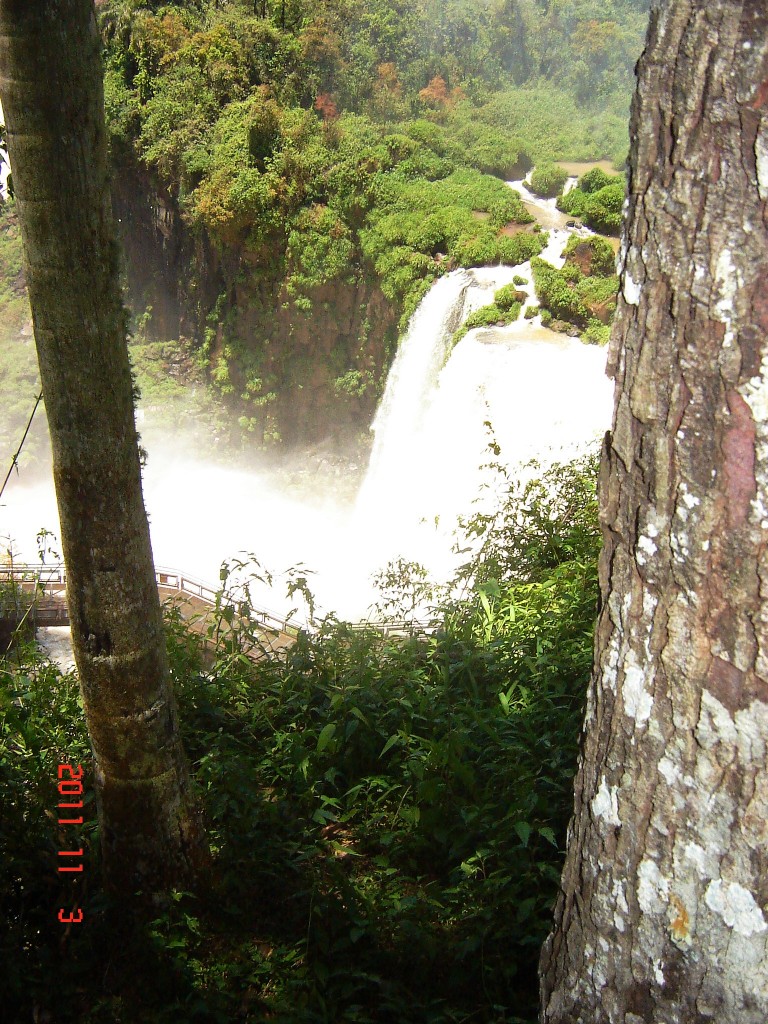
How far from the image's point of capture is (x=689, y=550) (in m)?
1.15

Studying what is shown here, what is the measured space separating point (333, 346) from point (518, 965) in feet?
47.5

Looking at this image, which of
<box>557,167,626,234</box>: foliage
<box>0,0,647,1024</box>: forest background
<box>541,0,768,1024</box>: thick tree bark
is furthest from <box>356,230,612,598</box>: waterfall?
<box>541,0,768,1024</box>: thick tree bark

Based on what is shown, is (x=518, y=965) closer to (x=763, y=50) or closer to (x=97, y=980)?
(x=97, y=980)

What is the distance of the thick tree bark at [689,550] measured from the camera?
3.51 feet

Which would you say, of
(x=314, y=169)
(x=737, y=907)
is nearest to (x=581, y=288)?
(x=314, y=169)

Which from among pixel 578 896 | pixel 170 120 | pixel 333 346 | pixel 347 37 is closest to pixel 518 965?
pixel 578 896

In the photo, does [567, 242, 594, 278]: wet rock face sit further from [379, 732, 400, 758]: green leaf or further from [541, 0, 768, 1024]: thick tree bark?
[541, 0, 768, 1024]: thick tree bark

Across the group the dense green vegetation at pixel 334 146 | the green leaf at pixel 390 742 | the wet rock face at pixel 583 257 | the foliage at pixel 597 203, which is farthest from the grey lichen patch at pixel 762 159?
the foliage at pixel 597 203

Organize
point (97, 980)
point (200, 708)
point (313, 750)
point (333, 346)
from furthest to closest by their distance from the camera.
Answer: point (333, 346)
point (200, 708)
point (313, 750)
point (97, 980)

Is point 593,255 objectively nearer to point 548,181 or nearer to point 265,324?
point 548,181

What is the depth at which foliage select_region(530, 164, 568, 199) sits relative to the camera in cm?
1599

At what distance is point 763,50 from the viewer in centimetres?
104

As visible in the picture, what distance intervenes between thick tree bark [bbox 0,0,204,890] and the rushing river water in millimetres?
5631
